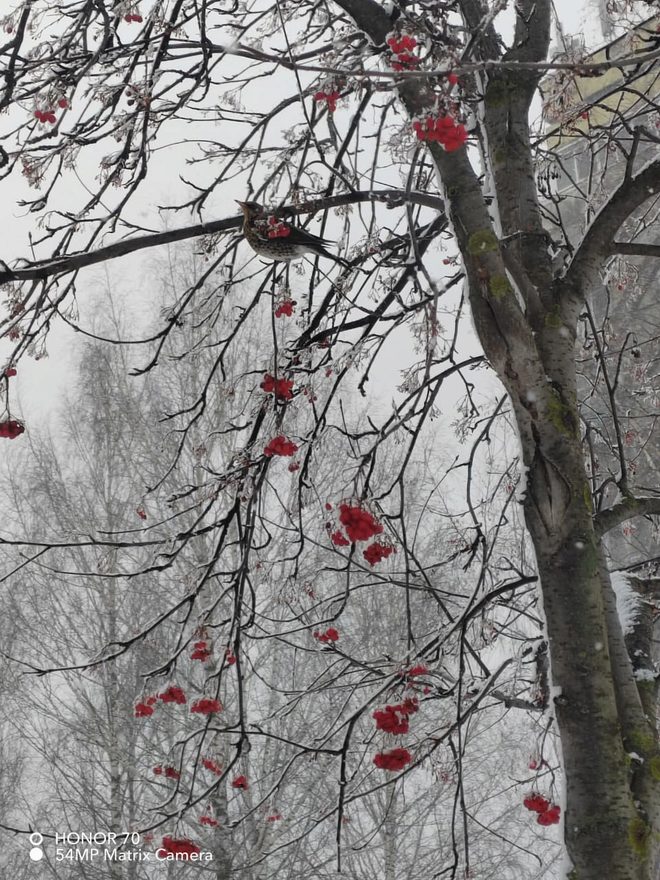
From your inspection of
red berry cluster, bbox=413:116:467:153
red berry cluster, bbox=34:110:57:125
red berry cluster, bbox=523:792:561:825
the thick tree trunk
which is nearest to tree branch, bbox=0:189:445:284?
red berry cluster, bbox=413:116:467:153

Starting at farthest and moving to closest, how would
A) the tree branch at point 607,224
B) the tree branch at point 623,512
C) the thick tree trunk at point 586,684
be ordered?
the tree branch at point 623,512 < the tree branch at point 607,224 < the thick tree trunk at point 586,684

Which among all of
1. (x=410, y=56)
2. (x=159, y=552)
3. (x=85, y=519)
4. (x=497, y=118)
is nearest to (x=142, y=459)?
(x=85, y=519)

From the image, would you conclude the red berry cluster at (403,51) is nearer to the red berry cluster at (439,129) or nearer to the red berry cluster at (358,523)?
the red berry cluster at (439,129)

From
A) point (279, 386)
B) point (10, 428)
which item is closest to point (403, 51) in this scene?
point (279, 386)

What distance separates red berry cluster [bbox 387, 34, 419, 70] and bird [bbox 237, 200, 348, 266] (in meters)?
0.64

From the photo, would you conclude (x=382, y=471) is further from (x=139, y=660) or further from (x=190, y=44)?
(x=190, y=44)

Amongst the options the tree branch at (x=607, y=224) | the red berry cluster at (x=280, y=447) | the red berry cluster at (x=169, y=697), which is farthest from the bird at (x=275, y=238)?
the red berry cluster at (x=169, y=697)

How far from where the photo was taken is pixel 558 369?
2.19m

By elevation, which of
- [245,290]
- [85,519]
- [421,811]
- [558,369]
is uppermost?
[245,290]

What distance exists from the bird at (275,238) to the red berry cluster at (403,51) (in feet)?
2.10

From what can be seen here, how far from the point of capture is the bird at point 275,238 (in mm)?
2270

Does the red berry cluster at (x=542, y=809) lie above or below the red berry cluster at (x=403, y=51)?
below

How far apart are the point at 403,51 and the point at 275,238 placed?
0.77 meters

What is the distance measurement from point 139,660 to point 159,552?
4314 millimetres
